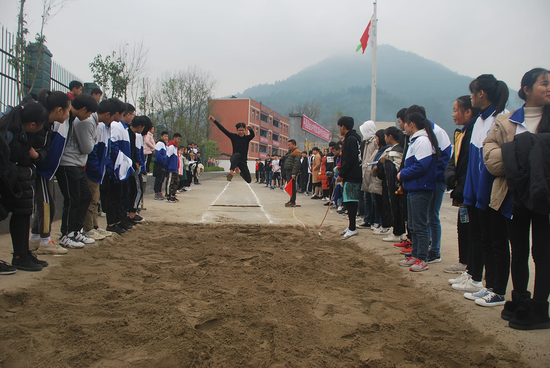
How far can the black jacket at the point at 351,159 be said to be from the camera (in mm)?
6129

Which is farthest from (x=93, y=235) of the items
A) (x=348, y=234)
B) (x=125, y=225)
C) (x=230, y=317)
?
(x=348, y=234)

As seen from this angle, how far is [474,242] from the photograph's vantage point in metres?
3.58

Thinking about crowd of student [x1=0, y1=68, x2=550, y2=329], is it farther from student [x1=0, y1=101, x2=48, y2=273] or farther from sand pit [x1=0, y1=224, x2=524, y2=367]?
sand pit [x1=0, y1=224, x2=524, y2=367]

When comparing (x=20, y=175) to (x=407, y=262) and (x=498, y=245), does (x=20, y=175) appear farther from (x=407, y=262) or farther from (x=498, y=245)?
(x=498, y=245)

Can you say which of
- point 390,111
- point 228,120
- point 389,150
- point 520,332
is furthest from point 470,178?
point 390,111

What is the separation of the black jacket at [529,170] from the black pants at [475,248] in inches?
35.5

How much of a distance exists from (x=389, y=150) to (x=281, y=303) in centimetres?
359

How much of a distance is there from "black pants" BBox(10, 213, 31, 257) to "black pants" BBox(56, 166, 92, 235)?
885mm

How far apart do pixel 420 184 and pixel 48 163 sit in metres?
4.24

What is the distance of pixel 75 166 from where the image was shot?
461 centimetres

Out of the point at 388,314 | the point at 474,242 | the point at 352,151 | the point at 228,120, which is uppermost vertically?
the point at 228,120

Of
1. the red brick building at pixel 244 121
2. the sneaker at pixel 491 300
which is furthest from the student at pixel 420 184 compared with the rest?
the red brick building at pixel 244 121

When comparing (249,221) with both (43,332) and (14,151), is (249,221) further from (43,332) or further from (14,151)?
(43,332)

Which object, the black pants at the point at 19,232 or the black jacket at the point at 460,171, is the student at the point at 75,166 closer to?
the black pants at the point at 19,232
